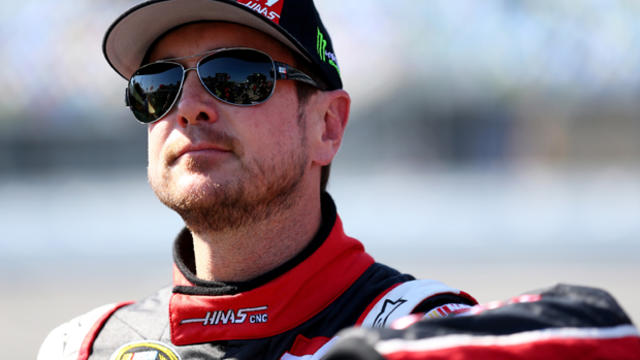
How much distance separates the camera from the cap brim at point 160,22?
1.90 m

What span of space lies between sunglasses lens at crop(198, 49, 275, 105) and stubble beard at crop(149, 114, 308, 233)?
0.17m

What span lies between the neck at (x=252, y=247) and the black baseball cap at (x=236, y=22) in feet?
1.42

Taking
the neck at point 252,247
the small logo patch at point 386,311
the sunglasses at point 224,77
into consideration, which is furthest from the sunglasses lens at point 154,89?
the small logo patch at point 386,311

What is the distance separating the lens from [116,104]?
1555cm

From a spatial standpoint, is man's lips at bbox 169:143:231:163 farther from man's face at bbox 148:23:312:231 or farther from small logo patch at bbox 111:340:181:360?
small logo patch at bbox 111:340:181:360

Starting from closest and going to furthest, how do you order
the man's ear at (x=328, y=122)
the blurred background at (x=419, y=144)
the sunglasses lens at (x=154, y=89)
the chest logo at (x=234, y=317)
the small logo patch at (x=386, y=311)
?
the small logo patch at (x=386, y=311)
the chest logo at (x=234, y=317)
the sunglasses lens at (x=154, y=89)
the man's ear at (x=328, y=122)
the blurred background at (x=419, y=144)

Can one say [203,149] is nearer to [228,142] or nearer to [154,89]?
[228,142]

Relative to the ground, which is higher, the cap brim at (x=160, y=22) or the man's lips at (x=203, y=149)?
the cap brim at (x=160, y=22)

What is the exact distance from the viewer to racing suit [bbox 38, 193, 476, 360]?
176 cm

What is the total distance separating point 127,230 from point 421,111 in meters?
6.61

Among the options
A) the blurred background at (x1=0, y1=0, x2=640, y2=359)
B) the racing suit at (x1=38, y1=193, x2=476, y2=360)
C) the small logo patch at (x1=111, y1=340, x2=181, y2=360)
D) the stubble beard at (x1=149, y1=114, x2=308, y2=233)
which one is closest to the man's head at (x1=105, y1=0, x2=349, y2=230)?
the stubble beard at (x1=149, y1=114, x2=308, y2=233)

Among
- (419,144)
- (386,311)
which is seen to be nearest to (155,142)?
(386,311)

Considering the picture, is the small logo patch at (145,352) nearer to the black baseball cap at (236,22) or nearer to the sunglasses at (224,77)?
the sunglasses at (224,77)

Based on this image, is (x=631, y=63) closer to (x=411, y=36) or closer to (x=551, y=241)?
(x=411, y=36)
